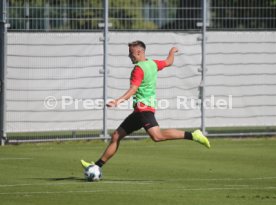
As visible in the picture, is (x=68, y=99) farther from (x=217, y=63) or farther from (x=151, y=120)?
(x=151, y=120)

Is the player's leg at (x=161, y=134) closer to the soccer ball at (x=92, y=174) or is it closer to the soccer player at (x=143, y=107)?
the soccer player at (x=143, y=107)

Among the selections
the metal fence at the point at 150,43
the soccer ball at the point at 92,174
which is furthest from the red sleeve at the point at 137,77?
the metal fence at the point at 150,43

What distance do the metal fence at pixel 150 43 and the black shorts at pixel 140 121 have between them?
8.65 m

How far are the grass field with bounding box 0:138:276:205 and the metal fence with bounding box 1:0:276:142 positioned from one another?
1.26m

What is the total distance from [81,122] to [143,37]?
9.39 ft

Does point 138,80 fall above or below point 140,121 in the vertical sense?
above

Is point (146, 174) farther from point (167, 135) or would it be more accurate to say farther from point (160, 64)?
point (160, 64)

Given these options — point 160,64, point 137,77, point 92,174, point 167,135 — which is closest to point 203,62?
point 160,64

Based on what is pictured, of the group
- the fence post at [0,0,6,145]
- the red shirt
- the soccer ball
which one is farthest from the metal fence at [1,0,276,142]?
the soccer ball

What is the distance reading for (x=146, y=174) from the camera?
16.7m

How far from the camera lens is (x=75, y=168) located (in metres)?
17.9

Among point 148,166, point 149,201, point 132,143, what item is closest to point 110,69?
point 132,143

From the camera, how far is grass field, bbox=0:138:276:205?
42.9ft

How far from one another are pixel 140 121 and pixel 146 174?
4.72 feet
